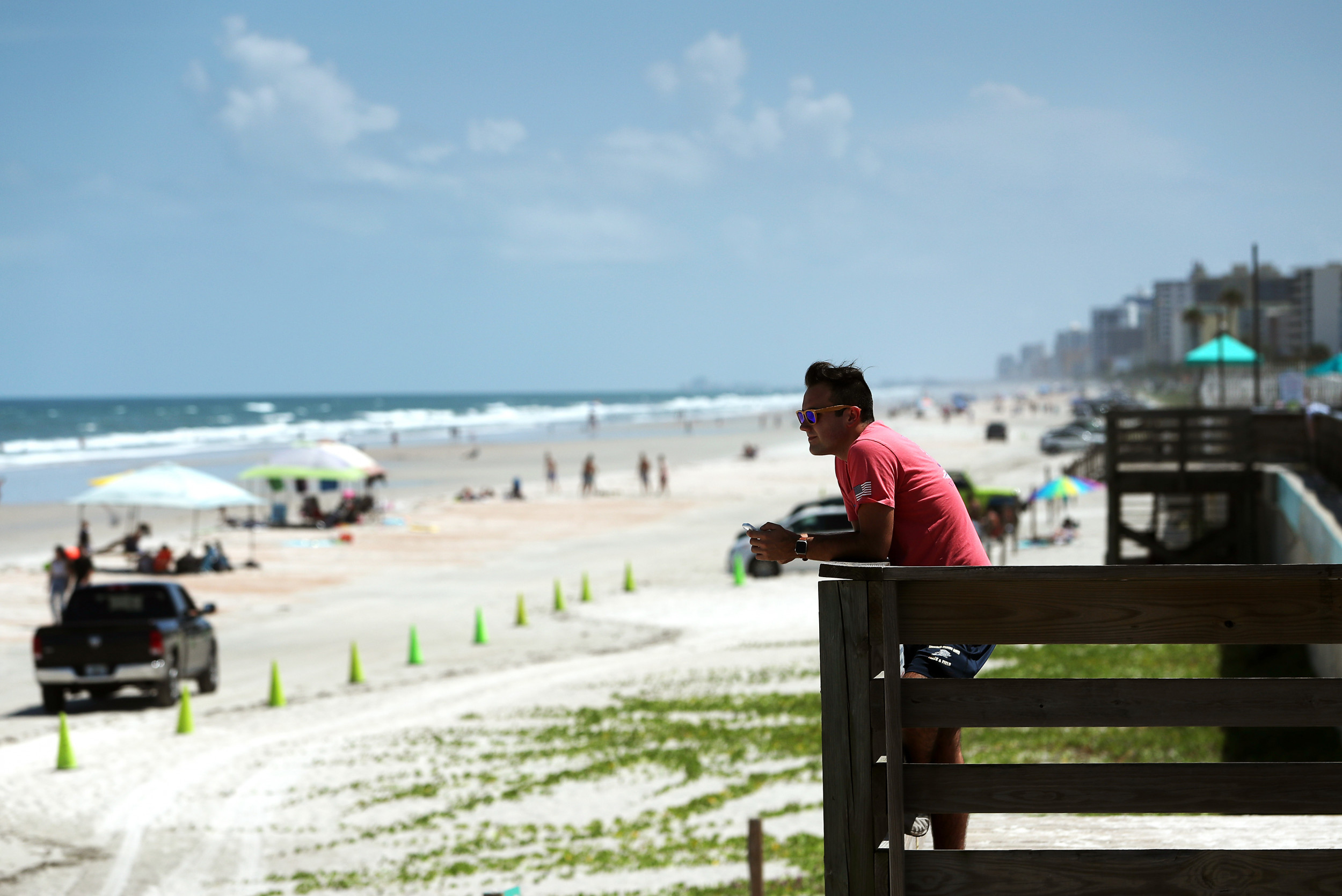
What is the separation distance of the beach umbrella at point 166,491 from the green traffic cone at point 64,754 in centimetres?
1474

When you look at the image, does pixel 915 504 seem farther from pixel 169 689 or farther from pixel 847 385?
pixel 169 689

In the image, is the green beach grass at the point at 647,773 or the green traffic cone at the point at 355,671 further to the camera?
the green traffic cone at the point at 355,671

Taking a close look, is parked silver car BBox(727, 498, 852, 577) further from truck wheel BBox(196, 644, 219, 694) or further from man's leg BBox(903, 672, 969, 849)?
man's leg BBox(903, 672, 969, 849)

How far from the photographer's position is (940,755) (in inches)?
157

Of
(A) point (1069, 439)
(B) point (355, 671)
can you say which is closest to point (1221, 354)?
(B) point (355, 671)

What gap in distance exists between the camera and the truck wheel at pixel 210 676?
18.1 meters

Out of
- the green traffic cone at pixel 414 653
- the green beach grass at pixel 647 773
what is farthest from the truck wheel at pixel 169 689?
the green beach grass at pixel 647 773

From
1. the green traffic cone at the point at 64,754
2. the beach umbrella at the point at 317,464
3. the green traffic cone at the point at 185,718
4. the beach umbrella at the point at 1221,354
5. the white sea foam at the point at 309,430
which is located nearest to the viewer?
the green traffic cone at the point at 64,754

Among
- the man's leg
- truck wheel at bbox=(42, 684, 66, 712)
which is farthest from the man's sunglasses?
truck wheel at bbox=(42, 684, 66, 712)

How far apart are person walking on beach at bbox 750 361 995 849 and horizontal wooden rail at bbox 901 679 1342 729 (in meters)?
0.22

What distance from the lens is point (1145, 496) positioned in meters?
23.2

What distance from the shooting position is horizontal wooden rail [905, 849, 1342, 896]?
3.39 m

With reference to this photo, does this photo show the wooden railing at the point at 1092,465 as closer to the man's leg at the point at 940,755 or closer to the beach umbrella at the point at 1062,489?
the beach umbrella at the point at 1062,489

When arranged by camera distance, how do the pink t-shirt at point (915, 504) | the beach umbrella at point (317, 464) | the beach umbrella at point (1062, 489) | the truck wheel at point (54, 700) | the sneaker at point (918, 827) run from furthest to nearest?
the beach umbrella at point (317, 464), the beach umbrella at point (1062, 489), the truck wheel at point (54, 700), the pink t-shirt at point (915, 504), the sneaker at point (918, 827)
